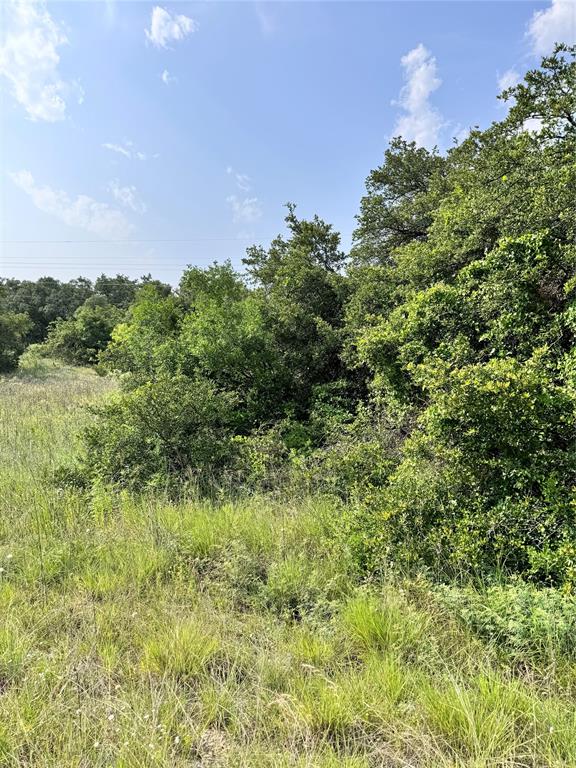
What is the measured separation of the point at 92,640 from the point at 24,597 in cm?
78

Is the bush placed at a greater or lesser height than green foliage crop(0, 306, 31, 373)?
lesser

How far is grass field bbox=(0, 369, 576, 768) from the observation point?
5.57 feet

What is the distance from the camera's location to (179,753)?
1.71 metres

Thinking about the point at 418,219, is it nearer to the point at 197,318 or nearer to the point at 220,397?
the point at 197,318

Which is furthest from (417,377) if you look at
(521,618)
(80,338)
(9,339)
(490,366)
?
(80,338)

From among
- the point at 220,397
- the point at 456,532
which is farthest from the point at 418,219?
the point at 456,532

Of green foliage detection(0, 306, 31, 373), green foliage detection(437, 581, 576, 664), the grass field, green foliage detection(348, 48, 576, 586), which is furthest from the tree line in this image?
green foliage detection(0, 306, 31, 373)

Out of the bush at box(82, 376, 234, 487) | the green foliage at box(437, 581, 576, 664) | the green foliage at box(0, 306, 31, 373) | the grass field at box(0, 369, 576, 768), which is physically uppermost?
the green foliage at box(0, 306, 31, 373)

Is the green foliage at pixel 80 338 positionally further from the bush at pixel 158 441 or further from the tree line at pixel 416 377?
the bush at pixel 158 441

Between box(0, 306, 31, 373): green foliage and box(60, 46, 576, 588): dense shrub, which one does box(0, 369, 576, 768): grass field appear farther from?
box(0, 306, 31, 373): green foliage

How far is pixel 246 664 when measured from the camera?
7.25ft

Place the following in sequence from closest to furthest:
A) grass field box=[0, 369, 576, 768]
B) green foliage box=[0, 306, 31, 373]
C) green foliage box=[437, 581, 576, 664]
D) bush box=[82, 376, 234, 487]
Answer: grass field box=[0, 369, 576, 768], green foliage box=[437, 581, 576, 664], bush box=[82, 376, 234, 487], green foliage box=[0, 306, 31, 373]

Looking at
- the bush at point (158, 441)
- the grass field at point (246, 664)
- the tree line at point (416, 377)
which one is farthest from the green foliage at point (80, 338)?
the grass field at point (246, 664)

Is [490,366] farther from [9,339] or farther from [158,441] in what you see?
[9,339]
